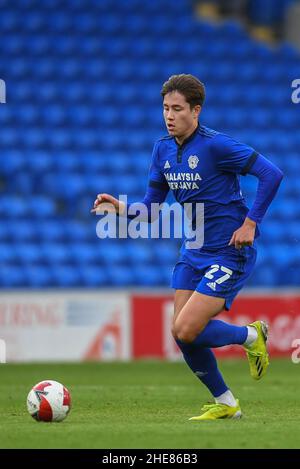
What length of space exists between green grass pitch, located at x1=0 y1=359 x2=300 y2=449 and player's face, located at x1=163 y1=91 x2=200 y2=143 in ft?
6.52

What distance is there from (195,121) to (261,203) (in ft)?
2.42

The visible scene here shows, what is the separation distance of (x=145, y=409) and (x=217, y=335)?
4.25 feet

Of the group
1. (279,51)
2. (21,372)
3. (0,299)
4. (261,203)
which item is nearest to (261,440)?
(261,203)

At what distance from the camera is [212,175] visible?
7.79 metres

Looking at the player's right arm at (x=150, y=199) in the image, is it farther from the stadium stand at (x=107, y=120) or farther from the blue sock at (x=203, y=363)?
the stadium stand at (x=107, y=120)

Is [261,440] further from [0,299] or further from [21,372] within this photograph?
[0,299]

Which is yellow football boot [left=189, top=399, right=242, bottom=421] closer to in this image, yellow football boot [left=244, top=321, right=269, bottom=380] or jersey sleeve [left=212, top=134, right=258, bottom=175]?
yellow football boot [left=244, top=321, right=269, bottom=380]

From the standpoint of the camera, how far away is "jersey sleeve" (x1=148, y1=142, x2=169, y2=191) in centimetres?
803

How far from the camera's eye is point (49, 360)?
15.6 meters

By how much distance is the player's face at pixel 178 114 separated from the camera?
768 cm

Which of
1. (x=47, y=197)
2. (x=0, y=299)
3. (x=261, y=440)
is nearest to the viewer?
(x=261, y=440)

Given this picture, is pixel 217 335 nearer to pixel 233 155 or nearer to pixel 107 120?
pixel 233 155

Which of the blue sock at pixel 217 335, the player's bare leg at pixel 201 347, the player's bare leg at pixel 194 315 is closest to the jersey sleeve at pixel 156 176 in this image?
the player's bare leg at pixel 201 347

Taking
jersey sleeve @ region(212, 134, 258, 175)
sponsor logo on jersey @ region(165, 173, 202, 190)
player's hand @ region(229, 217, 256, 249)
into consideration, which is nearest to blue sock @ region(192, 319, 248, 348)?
player's hand @ region(229, 217, 256, 249)
